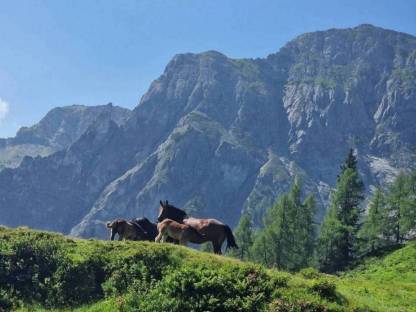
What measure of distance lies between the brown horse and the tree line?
45.2m

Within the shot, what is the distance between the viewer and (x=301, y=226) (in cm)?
7900

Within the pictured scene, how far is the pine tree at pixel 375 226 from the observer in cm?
8200

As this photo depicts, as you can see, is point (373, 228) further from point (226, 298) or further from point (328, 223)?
point (226, 298)

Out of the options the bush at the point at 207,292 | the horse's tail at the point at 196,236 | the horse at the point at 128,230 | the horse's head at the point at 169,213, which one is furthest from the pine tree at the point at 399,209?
the bush at the point at 207,292

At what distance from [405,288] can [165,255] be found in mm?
17009

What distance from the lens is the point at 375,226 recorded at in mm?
82812

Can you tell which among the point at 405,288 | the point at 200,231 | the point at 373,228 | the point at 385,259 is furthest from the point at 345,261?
the point at 200,231

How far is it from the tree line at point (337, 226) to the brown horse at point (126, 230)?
45198 mm

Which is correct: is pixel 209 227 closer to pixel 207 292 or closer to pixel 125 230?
pixel 125 230

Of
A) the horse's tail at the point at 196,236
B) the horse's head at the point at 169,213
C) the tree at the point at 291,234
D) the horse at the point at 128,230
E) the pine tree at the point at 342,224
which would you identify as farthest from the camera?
the tree at the point at 291,234

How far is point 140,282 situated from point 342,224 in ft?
193

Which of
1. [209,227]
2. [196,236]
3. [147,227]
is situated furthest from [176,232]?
[147,227]

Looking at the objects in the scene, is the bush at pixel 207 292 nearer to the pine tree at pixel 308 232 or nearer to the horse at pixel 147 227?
the horse at pixel 147 227

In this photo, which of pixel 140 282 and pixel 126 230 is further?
pixel 126 230
